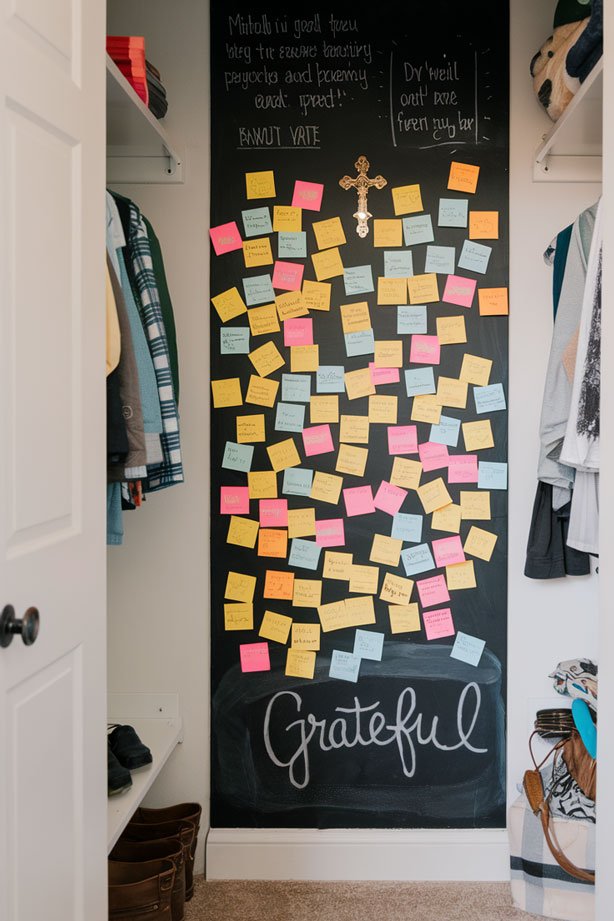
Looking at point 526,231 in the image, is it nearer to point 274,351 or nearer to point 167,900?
point 274,351

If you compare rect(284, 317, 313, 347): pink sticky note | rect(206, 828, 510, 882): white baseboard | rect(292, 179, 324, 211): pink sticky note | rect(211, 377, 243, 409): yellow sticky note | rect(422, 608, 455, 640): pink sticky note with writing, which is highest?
rect(292, 179, 324, 211): pink sticky note

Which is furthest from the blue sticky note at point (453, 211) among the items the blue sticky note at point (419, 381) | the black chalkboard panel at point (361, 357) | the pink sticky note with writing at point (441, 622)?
the pink sticky note with writing at point (441, 622)

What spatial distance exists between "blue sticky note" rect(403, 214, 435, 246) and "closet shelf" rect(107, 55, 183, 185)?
0.68 meters

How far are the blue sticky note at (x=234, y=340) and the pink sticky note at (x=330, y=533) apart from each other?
0.56m

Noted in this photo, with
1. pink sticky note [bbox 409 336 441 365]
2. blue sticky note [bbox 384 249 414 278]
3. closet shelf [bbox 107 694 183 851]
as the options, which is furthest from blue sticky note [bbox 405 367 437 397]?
closet shelf [bbox 107 694 183 851]

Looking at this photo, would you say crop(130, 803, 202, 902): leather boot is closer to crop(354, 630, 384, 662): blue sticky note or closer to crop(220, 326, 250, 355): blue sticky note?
crop(354, 630, 384, 662): blue sticky note

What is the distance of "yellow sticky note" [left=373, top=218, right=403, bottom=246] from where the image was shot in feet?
8.07

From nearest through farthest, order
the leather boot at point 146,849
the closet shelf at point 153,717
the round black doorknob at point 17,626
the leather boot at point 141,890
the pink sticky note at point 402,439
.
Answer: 1. the round black doorknob at point 17,626
2. the leather boot at point 141,890
3. the leather boot at point 146,849
4. the closet shelf at point 153,717
5. the pink sticky note at point 402,439

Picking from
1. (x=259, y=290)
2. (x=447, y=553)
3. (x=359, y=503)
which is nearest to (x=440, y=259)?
(x=259, y=290)

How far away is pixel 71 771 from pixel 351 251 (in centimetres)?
165

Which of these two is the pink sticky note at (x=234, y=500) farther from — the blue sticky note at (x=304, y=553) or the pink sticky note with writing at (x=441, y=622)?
the pink sticky note with writing at (x=441, y=622)

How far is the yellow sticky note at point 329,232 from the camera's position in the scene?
2.47 metres

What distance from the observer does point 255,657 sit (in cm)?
250

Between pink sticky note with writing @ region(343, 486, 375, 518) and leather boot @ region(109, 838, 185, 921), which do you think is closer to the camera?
leather boot @ region(109, 838, 185, 921)
